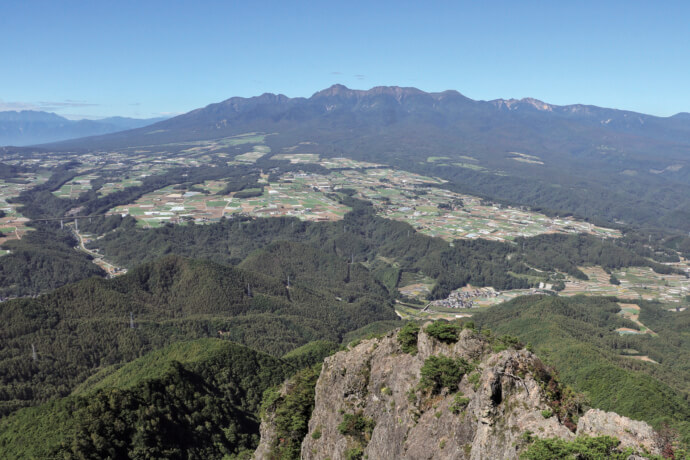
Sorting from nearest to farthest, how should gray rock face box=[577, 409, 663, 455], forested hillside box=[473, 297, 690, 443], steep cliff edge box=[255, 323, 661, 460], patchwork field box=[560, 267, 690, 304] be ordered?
gray rock face box=[577, 409, 663, 455], steep cliff edge box=[255, 323, 661, 460], forested hillside box=[473, 297, 690, 443], patchwork field box=[560, 267, 690, 304]

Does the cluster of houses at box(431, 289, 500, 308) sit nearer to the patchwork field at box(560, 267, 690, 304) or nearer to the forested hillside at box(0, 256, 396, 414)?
the forested hillside at box(0, 256, 396, 414)

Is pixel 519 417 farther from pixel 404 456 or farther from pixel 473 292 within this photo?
pixel 473 292

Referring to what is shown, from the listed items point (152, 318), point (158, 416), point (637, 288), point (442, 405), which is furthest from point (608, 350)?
point (152, 318)

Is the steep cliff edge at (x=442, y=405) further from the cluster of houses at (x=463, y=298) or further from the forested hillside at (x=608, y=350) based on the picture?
the cluster of houses at (x=463, y=298)

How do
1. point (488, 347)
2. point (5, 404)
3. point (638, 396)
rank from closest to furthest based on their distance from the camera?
point (488, 347), point (638, 396), point (5, 404)

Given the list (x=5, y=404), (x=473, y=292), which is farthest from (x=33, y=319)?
(x=473, y=292)

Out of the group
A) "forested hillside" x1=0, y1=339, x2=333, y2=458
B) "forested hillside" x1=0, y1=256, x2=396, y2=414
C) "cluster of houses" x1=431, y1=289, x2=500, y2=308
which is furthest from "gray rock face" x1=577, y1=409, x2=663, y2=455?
"cluster of houses" x1=431, y1=289, x2=500, y2=308
